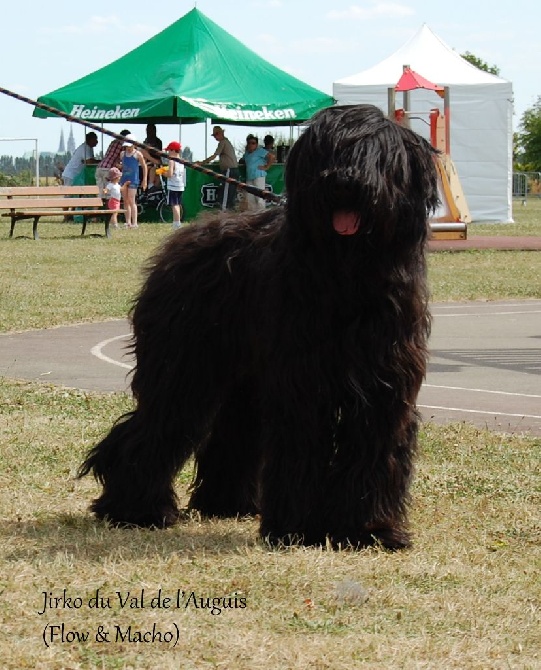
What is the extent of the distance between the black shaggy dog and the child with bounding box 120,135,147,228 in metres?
21.0

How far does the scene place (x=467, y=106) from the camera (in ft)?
104

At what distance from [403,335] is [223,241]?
3.36ft

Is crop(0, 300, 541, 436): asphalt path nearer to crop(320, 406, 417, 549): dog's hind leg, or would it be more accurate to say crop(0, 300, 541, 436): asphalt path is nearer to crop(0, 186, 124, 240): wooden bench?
crop(320, 406, 417, 549): dog's hind leg

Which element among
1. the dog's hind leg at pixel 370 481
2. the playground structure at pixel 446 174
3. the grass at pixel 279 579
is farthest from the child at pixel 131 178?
the dog's hind leg at pixel 370 481

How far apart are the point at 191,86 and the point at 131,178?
3185 mm

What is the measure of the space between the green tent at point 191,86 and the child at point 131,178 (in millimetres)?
1207

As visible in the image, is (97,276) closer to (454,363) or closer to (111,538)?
(454,363)

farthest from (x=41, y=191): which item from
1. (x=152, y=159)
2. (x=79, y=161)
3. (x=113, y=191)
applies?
(x=79, y=161)

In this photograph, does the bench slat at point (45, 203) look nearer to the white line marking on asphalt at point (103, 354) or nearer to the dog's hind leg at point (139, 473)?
the white line marking on asphalt at point (103, 354)

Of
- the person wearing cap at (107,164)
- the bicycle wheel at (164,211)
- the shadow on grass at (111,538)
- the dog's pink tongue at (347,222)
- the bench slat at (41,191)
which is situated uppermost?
the person wearing cap at (107,164)

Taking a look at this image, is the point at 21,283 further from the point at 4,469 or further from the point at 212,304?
the point at 212,304

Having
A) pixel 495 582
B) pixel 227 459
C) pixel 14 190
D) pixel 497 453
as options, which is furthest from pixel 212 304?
pixel 14 190

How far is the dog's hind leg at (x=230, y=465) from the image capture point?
553 cm

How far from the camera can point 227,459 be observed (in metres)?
5.64
